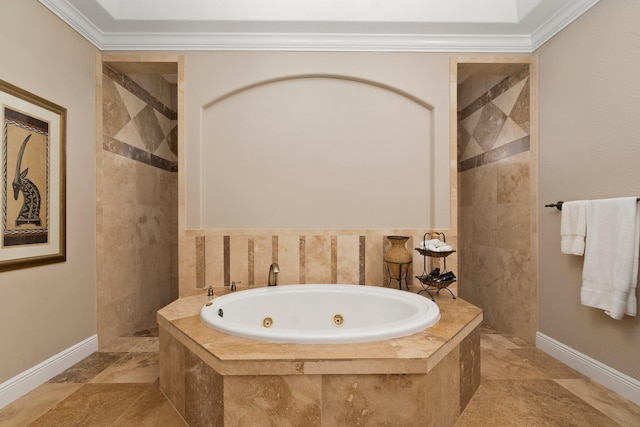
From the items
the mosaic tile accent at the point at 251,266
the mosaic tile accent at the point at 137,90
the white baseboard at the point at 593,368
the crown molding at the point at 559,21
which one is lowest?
the white baseboard at the point at 593,368

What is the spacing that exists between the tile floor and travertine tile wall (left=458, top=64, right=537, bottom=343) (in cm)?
54

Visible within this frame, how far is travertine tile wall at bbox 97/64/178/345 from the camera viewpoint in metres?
2.37

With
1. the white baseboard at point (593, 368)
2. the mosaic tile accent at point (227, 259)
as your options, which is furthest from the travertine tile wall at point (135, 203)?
the white baseboard at point (593, 368)

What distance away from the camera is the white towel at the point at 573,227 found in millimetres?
1837

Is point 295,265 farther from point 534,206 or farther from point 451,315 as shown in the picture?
point 534,206

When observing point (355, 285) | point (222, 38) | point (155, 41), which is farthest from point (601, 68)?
point (155, 41)

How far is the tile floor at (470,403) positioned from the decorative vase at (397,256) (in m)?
0.82

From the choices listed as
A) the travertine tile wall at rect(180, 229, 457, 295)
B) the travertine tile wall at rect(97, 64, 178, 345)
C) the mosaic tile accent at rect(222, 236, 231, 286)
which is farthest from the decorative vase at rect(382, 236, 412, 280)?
the travertine tile wall at rect(97, 64, 178, 345)

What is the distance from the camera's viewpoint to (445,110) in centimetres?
239

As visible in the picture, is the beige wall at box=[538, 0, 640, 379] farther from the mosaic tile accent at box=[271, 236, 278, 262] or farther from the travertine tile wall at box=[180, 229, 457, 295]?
the mosaic tile accent at box=[271, 236, 278, 262]

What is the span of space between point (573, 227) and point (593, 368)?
34.4 inches

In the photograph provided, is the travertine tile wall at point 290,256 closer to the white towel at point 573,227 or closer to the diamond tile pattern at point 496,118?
the white towel at point 573,227

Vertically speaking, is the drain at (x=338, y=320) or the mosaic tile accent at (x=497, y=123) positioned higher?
the mosaic tile accent at (x=497, y=123)

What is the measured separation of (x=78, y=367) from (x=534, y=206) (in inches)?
138
